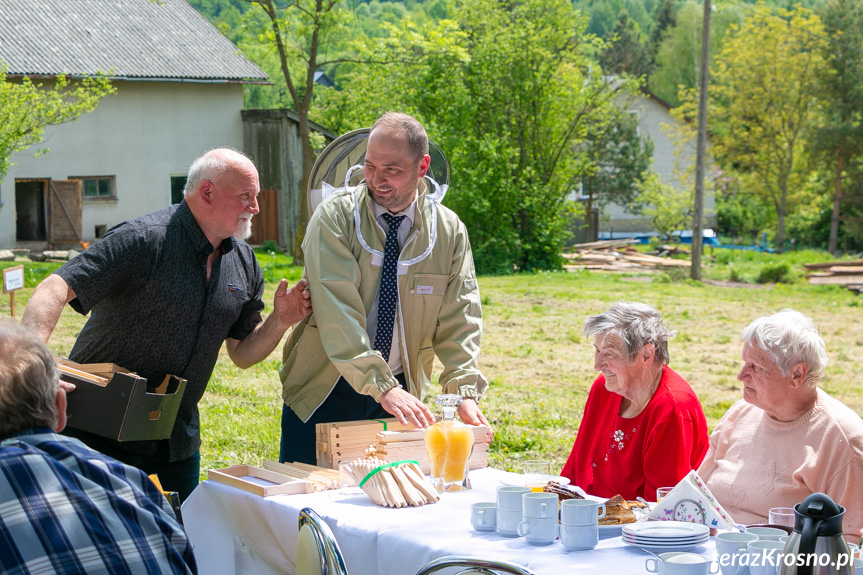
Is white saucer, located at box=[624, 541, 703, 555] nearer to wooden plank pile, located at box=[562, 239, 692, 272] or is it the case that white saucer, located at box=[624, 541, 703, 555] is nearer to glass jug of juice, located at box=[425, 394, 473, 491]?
glass jug of juice, located at box=[425, 394, 473, 491]

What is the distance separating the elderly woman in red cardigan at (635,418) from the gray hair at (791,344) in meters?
0.43

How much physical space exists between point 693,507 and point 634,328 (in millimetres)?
1047

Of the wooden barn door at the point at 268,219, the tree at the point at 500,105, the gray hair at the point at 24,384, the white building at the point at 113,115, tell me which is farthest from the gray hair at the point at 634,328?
the wooden barn door at the point at 268,219

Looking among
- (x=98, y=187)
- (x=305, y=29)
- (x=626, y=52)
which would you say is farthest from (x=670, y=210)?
(x=626, y=52)

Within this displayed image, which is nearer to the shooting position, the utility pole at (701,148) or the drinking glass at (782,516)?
the drinking glass at (782,516)

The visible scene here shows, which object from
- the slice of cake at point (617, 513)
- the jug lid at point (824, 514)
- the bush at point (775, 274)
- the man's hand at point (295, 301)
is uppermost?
the man's hand at point (295, 301)

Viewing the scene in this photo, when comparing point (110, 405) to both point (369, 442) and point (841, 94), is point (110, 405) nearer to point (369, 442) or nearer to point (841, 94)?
point (369, 442)

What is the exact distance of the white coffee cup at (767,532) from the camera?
2.22 metres

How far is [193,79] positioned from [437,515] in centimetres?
2339

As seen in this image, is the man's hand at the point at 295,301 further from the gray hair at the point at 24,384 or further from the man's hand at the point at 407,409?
the gray hair at the point at 24,384

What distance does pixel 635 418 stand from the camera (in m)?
3.44

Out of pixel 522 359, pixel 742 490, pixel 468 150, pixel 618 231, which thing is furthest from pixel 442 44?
pixel 618 231

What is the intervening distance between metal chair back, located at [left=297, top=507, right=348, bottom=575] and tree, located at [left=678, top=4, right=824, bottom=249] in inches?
1246

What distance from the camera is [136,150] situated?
23.9m
